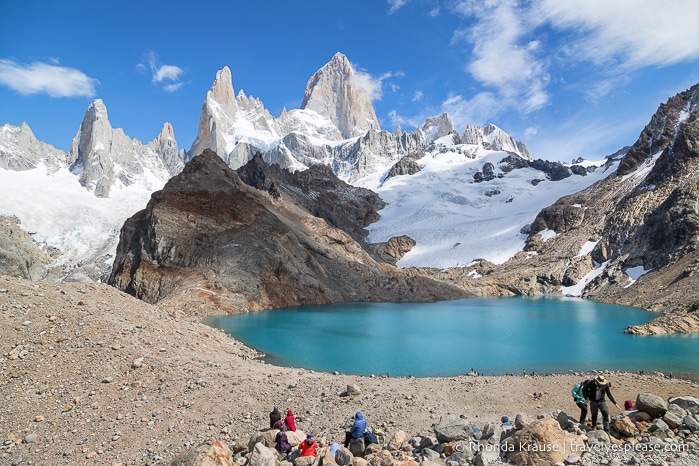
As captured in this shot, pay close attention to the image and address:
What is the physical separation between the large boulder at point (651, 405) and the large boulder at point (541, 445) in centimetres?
231

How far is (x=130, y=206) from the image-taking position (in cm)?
16375

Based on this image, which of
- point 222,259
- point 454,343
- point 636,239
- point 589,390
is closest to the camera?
point 589,390

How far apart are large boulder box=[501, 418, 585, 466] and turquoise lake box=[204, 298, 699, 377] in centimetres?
1557

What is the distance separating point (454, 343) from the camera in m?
34.9

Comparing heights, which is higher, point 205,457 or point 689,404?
point 689,404

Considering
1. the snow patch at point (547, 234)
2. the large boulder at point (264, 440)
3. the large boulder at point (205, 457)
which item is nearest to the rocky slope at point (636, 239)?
the snow patch at point (547, 234)

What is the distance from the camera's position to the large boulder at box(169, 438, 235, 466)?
8.36m

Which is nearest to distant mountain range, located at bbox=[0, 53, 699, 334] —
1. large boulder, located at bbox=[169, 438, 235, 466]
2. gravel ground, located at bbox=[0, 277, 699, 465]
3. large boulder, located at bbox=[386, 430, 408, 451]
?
gravel ground, located at bbox=[0, 277, 699, 465]

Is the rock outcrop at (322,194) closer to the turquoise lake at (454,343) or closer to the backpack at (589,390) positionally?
the turquoise lake at (454,343)

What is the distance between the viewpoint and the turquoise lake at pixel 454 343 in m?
26.2

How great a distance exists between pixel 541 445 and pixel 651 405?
3580 mm

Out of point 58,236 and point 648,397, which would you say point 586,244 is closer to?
point 648,397

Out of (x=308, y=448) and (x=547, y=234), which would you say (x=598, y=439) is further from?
(x=547, y=234)

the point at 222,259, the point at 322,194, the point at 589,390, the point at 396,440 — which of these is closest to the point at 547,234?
the point at 322,194
